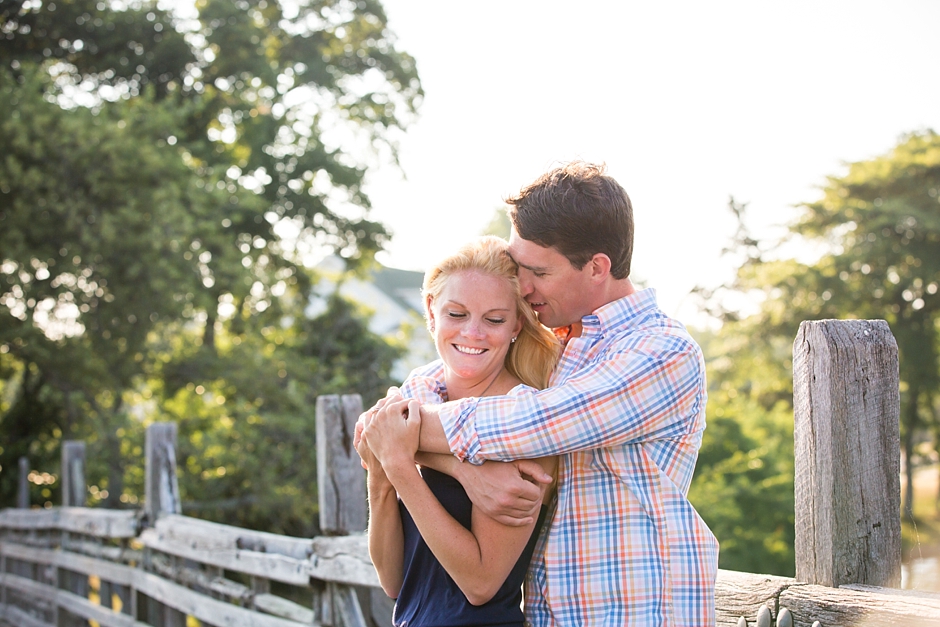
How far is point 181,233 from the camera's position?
12.0m

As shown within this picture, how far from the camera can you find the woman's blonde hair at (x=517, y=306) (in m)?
2.39

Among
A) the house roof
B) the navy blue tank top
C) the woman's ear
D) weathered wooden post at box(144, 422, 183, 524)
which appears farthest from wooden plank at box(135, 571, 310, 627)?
the house roof

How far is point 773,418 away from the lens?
20.6m

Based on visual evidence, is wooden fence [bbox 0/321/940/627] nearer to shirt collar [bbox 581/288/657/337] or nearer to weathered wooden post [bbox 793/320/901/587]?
weathered wooden post [bbox 793/320/901/587]

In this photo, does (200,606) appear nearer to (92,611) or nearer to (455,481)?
(92,611)

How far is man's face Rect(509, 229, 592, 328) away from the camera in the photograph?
2305 millimetres

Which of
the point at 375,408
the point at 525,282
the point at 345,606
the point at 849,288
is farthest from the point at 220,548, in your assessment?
the point at 849,288

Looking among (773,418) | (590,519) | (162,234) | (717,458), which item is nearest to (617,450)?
(590,519)

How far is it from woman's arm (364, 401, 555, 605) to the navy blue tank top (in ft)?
0.16

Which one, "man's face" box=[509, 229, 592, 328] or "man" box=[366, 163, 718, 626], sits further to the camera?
"man's face" box=[509, 229, 592, 328]

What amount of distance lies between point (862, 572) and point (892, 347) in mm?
596

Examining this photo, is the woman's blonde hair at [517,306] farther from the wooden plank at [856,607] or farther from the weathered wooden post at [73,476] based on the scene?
the weathered wooden post at [73,476]

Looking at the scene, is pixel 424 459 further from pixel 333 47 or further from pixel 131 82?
pixel 333 47

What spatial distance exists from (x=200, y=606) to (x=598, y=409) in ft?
15.5
